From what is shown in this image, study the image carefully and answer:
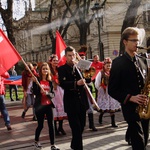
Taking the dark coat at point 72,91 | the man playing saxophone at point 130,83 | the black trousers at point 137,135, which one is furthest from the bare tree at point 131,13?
the black trousers at point 137,135

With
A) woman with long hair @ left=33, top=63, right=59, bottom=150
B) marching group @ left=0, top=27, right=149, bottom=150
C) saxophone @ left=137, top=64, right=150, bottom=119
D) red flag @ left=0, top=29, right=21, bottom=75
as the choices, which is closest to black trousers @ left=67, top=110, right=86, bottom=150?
marching group @ left=0, top=27, right=149, bottom=150

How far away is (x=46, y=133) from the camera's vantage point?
8.52 meters

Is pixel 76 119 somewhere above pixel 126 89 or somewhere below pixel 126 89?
below

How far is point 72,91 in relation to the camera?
19.2ft

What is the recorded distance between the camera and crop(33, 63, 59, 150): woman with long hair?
670 centimetres

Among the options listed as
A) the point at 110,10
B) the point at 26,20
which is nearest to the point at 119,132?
the point at 26,20

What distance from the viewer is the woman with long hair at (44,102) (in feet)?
22.0

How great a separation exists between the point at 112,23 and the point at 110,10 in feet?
Result: 53.4

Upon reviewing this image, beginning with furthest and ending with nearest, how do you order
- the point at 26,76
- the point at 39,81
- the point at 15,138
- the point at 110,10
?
the point at 110,10
the point at 26,76
the point at 15,138
the point at 39,81

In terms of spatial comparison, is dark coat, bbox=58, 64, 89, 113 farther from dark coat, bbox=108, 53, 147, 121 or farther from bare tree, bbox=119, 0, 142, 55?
bare tree, bbox=119, 0, 142, 55

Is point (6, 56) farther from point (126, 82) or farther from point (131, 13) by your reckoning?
point (131, 13)

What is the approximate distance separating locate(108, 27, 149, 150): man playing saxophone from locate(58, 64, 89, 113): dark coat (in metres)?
1.37

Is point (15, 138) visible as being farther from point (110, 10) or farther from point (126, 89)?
point (110, 10)

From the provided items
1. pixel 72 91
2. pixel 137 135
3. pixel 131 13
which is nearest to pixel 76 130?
pixel 72 91
